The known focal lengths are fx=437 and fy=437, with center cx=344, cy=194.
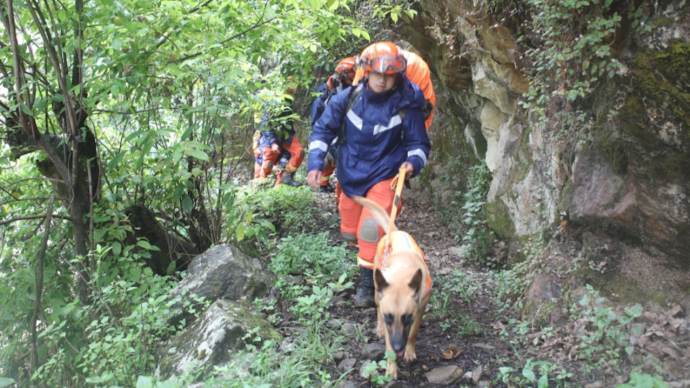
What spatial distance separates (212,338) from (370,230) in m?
1.52

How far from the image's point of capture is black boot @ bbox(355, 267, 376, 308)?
157 inches

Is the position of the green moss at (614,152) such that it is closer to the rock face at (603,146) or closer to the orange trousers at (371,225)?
the rock face at (603,146)

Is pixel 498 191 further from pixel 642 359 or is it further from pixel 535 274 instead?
pixel 642 359

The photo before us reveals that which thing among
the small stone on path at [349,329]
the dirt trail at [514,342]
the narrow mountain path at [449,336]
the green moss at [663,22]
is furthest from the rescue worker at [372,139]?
the green moss at [663,22]

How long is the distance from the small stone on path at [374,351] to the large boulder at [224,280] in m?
1.19

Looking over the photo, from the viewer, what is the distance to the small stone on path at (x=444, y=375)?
9.43 feet

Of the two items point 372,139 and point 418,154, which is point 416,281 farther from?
point 372,139

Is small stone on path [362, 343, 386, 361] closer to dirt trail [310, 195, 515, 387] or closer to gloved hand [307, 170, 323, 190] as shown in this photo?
dirt trail [310, 195, 515, 387]

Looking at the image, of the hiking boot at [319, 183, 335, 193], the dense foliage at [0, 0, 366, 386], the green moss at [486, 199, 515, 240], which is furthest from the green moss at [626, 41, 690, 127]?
the hiking boot at [319, 183, 335, 193]

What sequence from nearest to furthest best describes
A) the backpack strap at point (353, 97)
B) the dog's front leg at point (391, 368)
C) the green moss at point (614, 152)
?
the dog's front leg at point (391, 368) < the green moss at point (614, 152) < the backpack strap at point (353, 97)

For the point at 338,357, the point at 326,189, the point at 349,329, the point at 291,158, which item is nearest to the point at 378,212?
the point at 349,329

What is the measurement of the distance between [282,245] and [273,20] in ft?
8.33

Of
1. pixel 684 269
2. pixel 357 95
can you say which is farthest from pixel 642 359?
pixel 357 95

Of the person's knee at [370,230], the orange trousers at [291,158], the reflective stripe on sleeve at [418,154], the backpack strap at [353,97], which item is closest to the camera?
the person's knee at [370,230]
